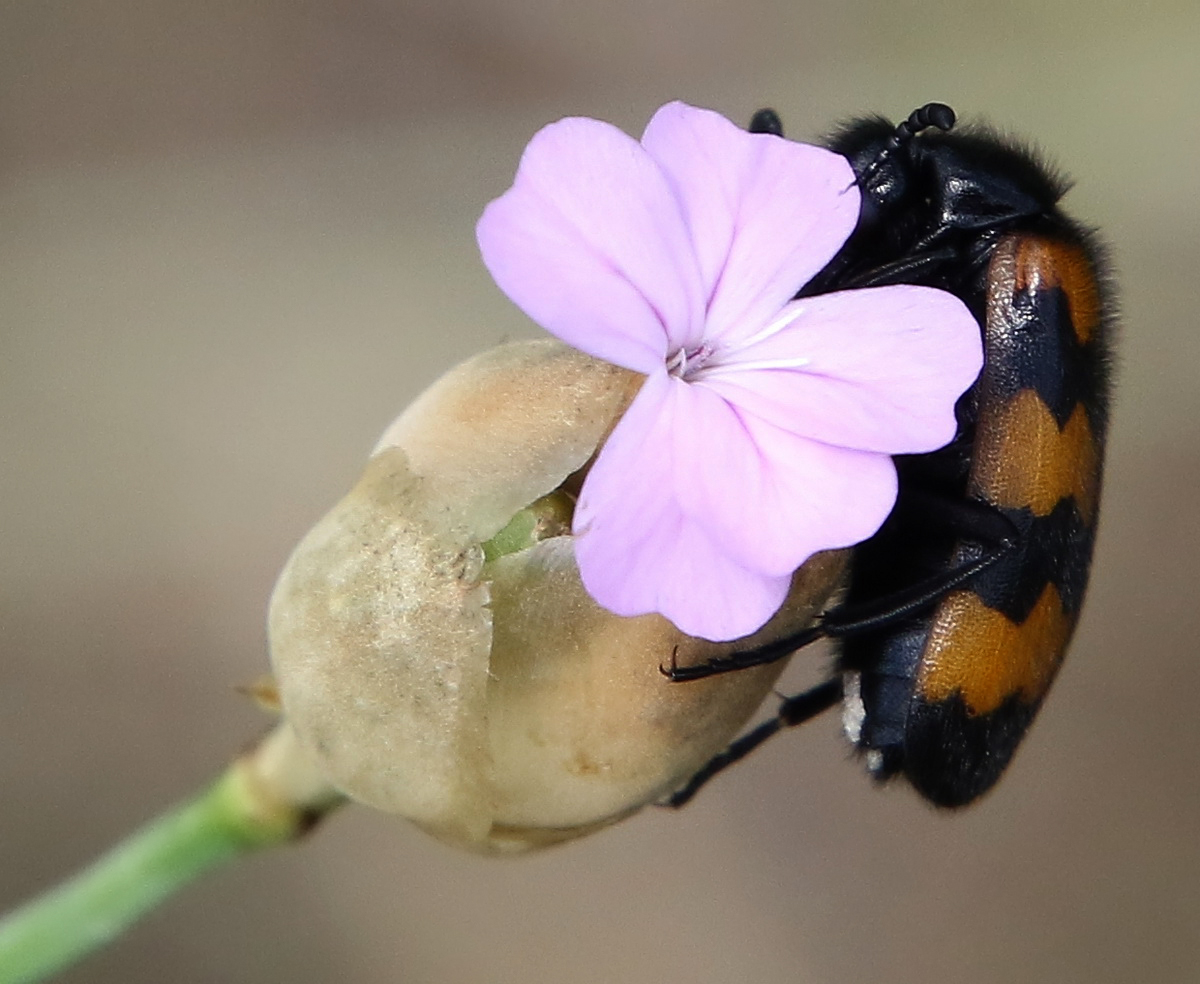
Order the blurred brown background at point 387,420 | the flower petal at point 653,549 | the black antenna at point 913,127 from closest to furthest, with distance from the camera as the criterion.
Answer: the flower petal at point 653,549 → the black antenna at point 913,127 → the blurred brown background at point 387,420

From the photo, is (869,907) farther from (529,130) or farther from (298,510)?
(529,130)

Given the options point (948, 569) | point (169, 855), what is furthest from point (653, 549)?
point (169, 855)

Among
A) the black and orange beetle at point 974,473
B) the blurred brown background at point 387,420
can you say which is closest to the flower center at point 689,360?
the black and orange beetle at point 974,473

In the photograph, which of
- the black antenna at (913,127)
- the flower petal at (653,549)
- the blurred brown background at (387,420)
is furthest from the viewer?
the blurred brown background at (387,420)

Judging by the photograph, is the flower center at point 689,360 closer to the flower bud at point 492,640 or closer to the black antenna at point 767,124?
the flower bud at point 492,640

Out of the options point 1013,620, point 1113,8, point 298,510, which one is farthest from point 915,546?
point 1113,8

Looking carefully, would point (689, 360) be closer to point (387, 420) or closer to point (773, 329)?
point (773, 329)

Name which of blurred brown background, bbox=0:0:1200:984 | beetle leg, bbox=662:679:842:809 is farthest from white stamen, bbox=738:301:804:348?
blurred brown background, bbox=0:0:1200:984
